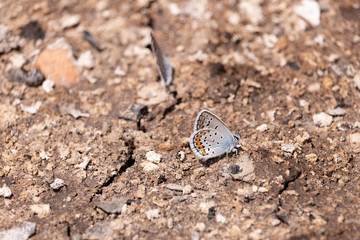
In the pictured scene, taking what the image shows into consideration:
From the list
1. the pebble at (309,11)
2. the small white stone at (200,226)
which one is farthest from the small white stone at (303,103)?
the small white stone at (200,226)

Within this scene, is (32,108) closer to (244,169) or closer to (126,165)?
(126,165)

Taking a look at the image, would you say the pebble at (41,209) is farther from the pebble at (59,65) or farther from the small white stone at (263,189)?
the small white stone at (263,189)

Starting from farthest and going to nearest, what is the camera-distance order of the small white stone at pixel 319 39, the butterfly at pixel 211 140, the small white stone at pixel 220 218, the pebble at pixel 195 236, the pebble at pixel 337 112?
the small white stone at pixel 319 39 → the pebble at pixel 337 112 → the butterfly at pixel 211 140 → the small white stone at pixel 220 218 → the pebble at pixel 195 236

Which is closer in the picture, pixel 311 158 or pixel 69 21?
pixel 311 158

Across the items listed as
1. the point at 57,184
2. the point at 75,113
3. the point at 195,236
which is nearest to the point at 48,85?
the point at 75,113

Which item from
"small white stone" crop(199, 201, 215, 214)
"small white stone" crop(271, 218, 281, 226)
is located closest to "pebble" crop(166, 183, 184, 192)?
"small white stone" crop(199, 201, 215, 214)

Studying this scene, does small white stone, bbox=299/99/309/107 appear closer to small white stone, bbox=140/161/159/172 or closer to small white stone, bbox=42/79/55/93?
small white stone, bbox=140/161/159/172
